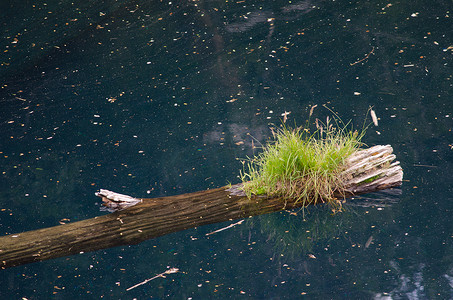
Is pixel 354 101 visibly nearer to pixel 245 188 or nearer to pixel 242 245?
pixel 245 188

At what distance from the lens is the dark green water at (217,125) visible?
2443mm

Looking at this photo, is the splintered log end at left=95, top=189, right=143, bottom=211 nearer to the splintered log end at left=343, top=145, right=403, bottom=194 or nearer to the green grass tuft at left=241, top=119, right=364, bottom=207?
the green grass tuft at left=241, top=119, right=364, bottom=207

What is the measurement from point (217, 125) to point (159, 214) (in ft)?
3.53

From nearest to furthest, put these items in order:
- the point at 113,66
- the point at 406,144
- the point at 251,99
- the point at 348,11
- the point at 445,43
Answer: the point at 406,144
the point at 251,99
the point at 445,43
the point at 113,66
the point at 348,11

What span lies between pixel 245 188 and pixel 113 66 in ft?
7.74

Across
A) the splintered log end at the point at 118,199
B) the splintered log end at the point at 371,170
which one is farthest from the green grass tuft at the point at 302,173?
the splintered log end at the point at 118,199

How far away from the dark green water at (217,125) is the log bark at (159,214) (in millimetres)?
64

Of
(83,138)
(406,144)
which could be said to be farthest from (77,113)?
(406,144)

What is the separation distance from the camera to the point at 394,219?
2664mm

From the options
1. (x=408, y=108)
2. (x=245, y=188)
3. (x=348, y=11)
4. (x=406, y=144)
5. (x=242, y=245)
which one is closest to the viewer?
(x=242, y=245)

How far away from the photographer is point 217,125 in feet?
11.8

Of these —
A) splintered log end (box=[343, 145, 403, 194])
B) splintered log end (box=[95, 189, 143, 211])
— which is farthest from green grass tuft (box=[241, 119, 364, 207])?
splintered log end (box=[95, 189, 143, 211])

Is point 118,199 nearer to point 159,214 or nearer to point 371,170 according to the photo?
point 159,214

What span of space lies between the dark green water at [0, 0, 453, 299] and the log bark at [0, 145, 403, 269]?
0.21ft
